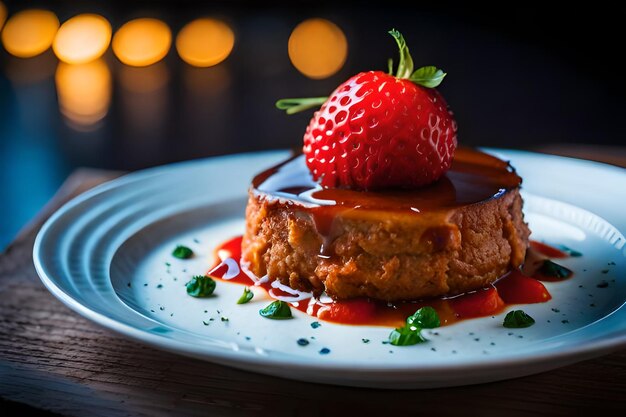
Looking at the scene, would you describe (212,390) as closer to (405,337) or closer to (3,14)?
(405,337)

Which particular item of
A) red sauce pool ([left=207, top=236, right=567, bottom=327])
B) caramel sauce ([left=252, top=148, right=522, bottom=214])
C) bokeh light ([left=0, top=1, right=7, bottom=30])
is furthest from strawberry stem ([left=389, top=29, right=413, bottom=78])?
bokeh light ([left=0, top=1, right=7, bottom=30])

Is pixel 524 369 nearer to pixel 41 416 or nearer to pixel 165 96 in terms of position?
pixel 41 416

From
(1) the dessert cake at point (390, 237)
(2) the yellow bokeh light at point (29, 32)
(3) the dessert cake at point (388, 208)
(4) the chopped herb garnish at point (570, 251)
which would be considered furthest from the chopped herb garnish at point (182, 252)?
(2) the yellow bokeh light at point (29, 32)

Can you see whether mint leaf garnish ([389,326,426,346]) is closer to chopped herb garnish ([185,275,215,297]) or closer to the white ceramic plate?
the white ceramic plate

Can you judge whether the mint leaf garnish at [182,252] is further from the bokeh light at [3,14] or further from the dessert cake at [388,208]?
the bokeh light at [3,14]

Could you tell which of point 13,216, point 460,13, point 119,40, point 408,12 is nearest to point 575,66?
point 460,13

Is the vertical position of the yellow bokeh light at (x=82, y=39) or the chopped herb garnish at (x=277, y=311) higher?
the chopped herb garnish at (x=277, y=311)
